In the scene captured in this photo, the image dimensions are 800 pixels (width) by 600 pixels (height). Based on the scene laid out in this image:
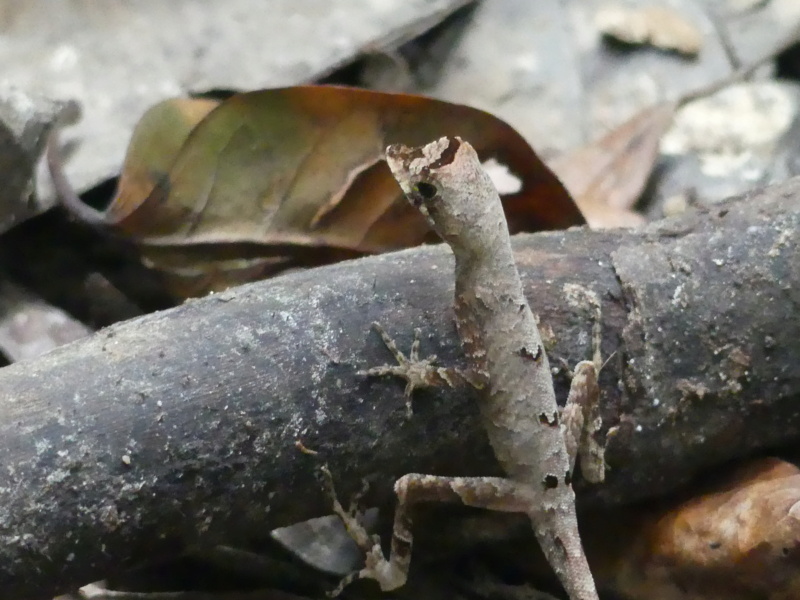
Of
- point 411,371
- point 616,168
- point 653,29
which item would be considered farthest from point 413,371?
point 653,29

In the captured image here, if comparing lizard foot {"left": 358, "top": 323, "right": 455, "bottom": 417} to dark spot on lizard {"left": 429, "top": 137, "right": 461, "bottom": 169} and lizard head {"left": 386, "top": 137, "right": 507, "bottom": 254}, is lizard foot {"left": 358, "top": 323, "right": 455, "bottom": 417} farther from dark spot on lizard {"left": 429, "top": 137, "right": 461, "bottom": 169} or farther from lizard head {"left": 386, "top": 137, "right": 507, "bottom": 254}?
dark spot on lizard {"left": 429, "top": 137, "right": 461, "bottom": 169}

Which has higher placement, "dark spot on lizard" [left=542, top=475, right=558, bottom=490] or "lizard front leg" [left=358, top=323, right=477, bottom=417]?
"lizard front leg" [left=358, top=323, right=477, bottom=417]

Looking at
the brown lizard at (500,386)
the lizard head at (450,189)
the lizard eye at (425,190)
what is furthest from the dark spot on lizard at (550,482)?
the lizard eye at (425,190)

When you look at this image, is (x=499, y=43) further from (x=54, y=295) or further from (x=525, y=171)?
(x=54, y=295)

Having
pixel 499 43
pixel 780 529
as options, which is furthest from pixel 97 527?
pixel 499 43

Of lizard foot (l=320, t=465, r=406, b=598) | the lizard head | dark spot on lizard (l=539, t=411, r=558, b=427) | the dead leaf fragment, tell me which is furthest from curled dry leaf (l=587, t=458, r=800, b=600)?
the dead leaf fragment

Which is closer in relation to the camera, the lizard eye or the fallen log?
the fallen log

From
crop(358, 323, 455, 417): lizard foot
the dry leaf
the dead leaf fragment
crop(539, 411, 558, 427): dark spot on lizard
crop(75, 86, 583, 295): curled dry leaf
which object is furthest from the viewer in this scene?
the dead leaf fragment
